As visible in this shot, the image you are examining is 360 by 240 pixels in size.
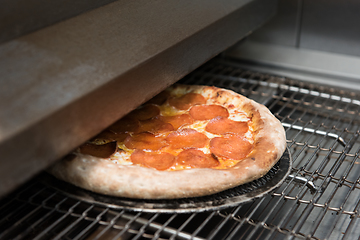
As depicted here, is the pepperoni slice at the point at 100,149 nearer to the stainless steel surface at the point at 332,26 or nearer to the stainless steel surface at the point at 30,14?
the stainless steel surface at the point at 30,14

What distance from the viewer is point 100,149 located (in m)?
1.60

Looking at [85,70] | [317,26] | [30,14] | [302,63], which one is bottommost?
[302,63]

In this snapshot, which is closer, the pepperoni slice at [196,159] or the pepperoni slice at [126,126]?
the pepperoni slice at [196,159]

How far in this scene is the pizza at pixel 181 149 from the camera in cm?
138

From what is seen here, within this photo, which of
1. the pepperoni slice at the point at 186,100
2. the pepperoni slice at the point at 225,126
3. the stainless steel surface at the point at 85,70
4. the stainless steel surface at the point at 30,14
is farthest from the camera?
the pepperoni slice at the point at 186,100

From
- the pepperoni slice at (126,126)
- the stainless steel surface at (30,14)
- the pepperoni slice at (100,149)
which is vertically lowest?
the pepperoni slice at (126,126)

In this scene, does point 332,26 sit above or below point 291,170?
above

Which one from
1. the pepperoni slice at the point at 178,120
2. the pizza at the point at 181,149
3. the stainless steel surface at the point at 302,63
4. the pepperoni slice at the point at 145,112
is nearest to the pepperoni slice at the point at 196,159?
the pizza at the point at 181,149

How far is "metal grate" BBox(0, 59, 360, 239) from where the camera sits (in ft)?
4.25

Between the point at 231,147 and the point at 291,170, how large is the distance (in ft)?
0.86

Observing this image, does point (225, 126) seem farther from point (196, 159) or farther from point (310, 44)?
point (310, 44)

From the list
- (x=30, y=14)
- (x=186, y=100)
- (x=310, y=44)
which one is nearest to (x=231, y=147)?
(x=186, y=100)

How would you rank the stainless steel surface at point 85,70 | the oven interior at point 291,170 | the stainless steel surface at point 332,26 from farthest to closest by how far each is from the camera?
the stainless steel surface at point 332,26, the oven interior at point 291,170, the stainless steel surface at point 85,70

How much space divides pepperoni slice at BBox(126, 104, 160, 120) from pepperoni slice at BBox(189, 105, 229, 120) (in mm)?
180
